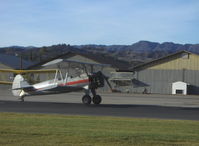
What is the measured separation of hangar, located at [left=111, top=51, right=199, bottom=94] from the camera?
2267 inches

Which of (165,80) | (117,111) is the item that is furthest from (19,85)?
(165,80)

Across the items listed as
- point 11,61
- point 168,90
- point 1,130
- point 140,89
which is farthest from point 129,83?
point 1,130

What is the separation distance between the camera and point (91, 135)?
977 cm

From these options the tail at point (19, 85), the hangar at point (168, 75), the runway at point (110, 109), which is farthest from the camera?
the hangar at point (168, 75)

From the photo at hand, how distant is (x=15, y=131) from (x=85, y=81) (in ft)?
53.6

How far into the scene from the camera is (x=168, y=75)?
58.7 metres

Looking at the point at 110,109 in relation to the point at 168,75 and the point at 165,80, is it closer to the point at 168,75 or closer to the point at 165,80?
the point at 165,80

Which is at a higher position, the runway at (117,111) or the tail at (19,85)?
the tail at (19,85)

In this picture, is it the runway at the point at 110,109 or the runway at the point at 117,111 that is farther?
the runway at the point at 110,109

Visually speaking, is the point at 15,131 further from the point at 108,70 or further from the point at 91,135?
the point at 108,70

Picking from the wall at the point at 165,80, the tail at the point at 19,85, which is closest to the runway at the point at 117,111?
the tail at the point at 19,85

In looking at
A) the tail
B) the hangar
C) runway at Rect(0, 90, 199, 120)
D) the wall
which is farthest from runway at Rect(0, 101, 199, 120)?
the wall

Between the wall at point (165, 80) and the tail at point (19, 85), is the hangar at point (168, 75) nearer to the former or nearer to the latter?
the wall at point (165, 80)

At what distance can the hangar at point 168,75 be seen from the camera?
57.6 metres
